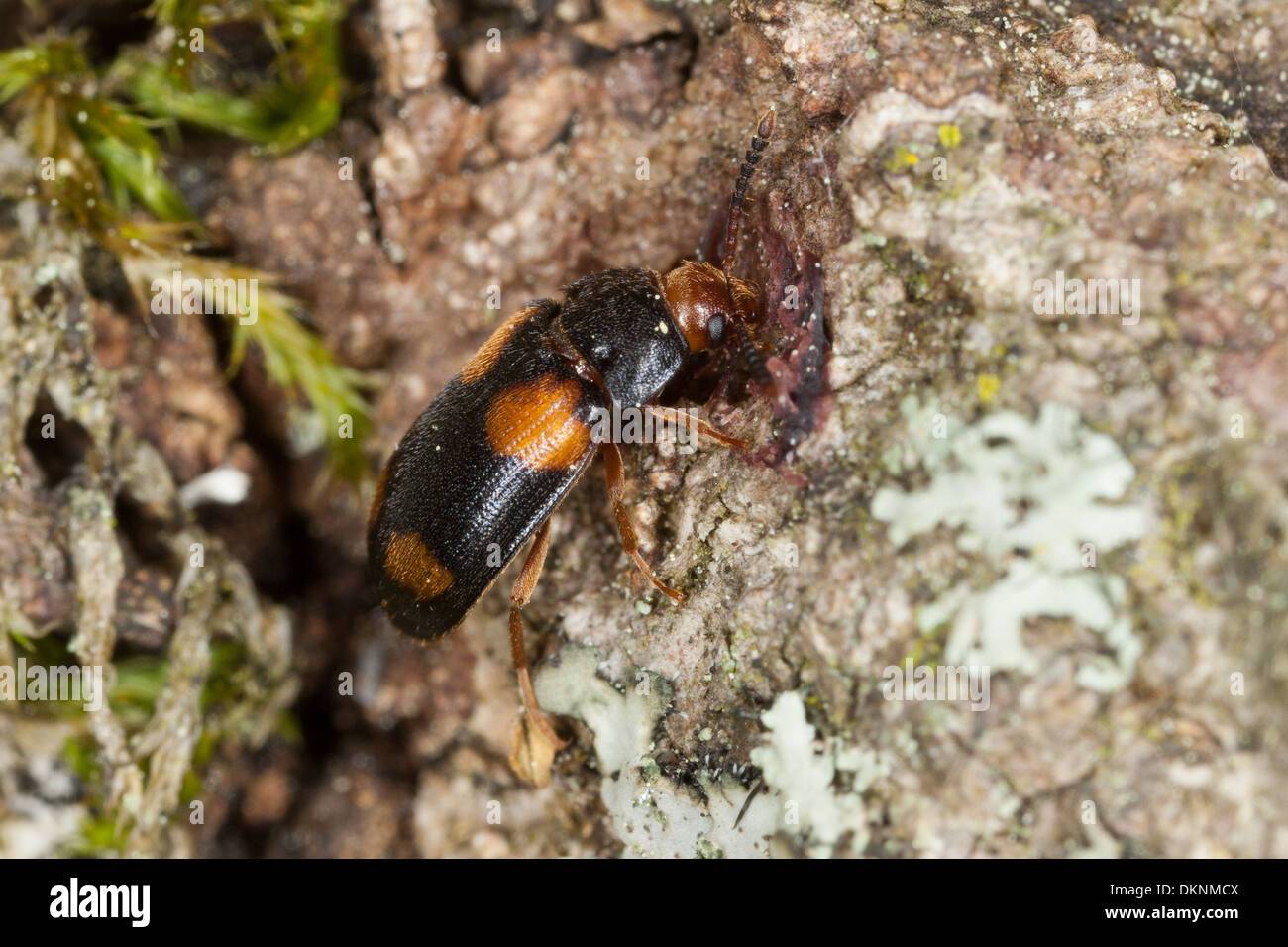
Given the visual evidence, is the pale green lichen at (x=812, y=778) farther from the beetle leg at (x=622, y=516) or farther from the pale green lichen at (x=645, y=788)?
the beetle leg at (x=622, y=516)

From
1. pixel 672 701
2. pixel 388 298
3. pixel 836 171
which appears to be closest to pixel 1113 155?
pixel 836 171

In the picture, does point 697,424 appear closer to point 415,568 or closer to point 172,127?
point 415,568

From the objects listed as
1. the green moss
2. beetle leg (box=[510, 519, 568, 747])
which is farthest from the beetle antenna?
the green moss

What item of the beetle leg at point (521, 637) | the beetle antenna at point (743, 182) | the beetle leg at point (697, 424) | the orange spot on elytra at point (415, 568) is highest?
the beetle antenna at point (743, 182)

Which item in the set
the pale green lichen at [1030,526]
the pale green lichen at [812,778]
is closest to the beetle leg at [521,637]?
the pale green lichen at [812,778]

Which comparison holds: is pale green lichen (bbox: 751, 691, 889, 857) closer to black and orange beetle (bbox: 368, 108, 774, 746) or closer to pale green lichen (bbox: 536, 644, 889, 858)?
pale green lichen (bbox: 536, 644, 889, 858)
